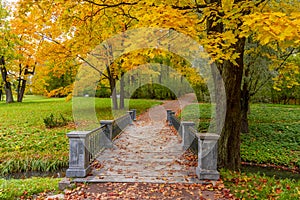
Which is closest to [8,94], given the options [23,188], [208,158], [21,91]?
[21,91]

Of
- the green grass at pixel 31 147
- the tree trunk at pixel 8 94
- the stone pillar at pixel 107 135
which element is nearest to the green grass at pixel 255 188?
the stone pillar at pixel 107 135

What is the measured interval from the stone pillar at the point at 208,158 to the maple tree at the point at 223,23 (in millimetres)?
855

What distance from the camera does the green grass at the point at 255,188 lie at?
4.17 m

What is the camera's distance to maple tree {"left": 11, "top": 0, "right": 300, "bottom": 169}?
11.5 ft

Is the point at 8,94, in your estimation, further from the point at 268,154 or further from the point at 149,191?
the point at 149,191

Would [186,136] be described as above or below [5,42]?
below

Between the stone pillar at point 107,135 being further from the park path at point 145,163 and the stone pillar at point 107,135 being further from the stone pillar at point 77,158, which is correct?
the stone pillar at point 77,158

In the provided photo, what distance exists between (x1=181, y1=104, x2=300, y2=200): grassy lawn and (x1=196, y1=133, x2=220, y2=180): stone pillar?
0.97 feet

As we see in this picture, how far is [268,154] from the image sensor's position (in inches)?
405

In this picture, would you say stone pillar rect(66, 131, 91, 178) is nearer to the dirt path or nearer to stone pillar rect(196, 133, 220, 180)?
the dirt path

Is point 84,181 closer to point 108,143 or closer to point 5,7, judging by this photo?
point 108,143

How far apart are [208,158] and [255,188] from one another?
100 centimetres

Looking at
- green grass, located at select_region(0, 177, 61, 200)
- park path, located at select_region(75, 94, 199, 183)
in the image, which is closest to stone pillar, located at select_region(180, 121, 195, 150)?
park path, located at select_region(75, 94, 199, 183)

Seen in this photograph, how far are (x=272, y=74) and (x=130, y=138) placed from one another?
6118 mm
